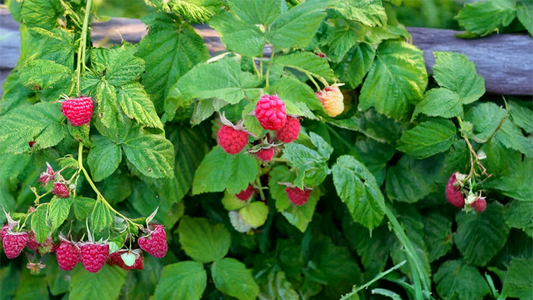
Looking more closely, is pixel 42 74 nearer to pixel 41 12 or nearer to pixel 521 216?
pixel 41 12

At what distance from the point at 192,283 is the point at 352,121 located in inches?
27.4

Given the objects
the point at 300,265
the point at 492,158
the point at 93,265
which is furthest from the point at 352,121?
the point at 93,265

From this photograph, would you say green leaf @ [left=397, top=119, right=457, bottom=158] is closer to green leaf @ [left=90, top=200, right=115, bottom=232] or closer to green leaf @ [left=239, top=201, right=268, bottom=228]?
green leaf @ [left=239, top=201, right=268, bottom=228]

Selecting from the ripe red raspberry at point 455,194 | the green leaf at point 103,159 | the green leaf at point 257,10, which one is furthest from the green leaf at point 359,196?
the green leaf at point 103,159

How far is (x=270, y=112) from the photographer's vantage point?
0.80 meters

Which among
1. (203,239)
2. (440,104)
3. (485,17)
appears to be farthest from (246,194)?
(485,17)

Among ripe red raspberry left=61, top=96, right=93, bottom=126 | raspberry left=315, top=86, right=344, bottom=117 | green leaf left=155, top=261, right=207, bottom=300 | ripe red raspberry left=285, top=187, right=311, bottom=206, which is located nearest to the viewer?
ripe red raspberry left=61, top=96, right=93, bottom=126

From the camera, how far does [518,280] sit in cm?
133

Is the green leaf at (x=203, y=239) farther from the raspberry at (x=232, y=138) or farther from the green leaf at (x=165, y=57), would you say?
the raspberry at (x=232, y=138)

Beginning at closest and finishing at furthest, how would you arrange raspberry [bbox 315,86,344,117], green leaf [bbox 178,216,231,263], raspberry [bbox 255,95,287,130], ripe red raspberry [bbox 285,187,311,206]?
raspberry [bbox 255,95,287,130] → raspberry [bbox 315,86,344,117] → ripe red raspberry [bbox 285,187,311,206] → green leaf [bbox 178,216,231,263]

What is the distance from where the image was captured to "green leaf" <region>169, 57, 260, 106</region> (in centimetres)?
86

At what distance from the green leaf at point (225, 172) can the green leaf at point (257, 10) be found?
365mm

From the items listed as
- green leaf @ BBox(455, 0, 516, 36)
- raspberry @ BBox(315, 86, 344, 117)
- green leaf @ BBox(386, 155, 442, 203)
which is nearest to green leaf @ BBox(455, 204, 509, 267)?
green leaf @ BBox(386, 155, 442, 203)

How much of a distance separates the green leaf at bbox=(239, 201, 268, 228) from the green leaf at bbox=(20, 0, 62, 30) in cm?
73
